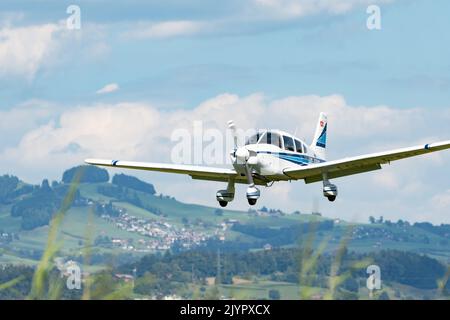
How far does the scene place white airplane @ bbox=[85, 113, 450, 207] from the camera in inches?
1940

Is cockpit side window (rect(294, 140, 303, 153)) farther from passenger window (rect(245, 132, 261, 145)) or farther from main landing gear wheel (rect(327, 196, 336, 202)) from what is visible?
main landing gear wheel (rect(327, 196, 336, 202))

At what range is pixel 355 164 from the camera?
169ft

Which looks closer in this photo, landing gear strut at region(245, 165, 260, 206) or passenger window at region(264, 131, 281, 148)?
landing gear strut at region(245, 165, 260, 206)

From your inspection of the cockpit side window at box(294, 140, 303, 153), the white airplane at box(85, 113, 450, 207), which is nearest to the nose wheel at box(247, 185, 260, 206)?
the white airplane at box(85, 113, 450, 207)

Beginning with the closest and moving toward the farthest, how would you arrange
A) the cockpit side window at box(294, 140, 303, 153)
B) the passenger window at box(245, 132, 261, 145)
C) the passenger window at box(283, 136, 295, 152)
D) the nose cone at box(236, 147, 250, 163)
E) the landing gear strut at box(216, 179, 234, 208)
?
the nose cone at box(236, 147, 250, 163), the passenger window at box(245, 132, 261, 145), the passenger window at box(283, 136, 295, 152), the cockpit side window at box(294, 140, 303, 153), the landing gear strut at box(216, 179, 234, 208)

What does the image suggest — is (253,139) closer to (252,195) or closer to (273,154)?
(273,154)

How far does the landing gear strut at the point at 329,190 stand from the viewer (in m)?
51.9

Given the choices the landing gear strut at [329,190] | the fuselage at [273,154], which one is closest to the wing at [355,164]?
the landing gear strut at [329,190]

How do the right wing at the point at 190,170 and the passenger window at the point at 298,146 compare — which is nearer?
the passenger window at the point at 298,146

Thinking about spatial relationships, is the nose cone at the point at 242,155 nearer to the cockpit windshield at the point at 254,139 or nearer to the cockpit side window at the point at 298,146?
the cockpit windshield at the point at 254,139

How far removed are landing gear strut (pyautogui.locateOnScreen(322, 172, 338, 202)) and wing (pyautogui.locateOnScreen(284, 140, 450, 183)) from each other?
391 millimetres
